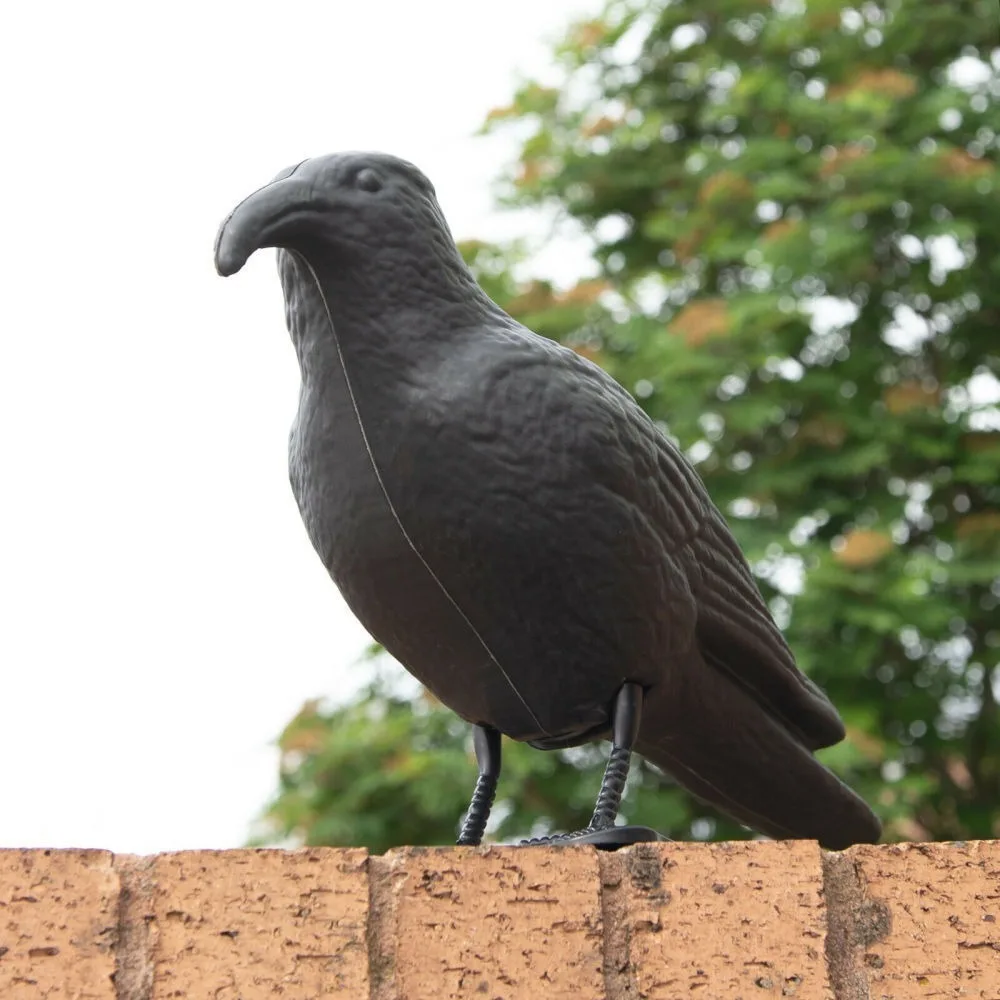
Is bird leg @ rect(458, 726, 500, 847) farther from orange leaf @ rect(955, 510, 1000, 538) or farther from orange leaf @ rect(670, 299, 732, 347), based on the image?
orange leaf @ rect(955, 510, 1000, 538)

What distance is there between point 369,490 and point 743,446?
475cm

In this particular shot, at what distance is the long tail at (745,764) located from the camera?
2014 millimetres

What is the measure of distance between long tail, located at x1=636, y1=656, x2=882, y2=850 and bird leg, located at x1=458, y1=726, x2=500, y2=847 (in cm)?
21

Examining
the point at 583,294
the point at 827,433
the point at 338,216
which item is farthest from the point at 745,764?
the point at 583,294

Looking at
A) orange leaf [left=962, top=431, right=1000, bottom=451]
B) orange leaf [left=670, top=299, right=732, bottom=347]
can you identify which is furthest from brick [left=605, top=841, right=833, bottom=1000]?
orange leaf [left=962, top=431, right=1000, bottom=451]

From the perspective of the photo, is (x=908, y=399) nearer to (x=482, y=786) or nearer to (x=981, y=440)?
(x=981, y=440)

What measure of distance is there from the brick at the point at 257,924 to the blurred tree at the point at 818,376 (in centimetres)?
397

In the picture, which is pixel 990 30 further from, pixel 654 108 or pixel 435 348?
pixel 435 348

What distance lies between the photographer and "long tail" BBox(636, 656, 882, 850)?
2.01 meters

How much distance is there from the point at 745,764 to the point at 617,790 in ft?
1.25

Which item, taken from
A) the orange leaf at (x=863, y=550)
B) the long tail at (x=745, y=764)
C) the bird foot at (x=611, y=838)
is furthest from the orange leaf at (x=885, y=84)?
the bird foot at (x=611, y=838)

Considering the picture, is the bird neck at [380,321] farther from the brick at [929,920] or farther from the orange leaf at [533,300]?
the orange leaf at [533,300]

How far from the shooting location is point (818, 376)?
620 cm

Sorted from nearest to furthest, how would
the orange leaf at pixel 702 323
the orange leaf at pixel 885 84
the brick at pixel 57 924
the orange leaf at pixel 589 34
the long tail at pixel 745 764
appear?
1. the brick at pixel 57 924
2. the long tail at pixel 745 764
3. the orange leaf at pixel 702 323
4. the orange leaf at pixel 885 84
5. the orange leaf at pixel 589 34
